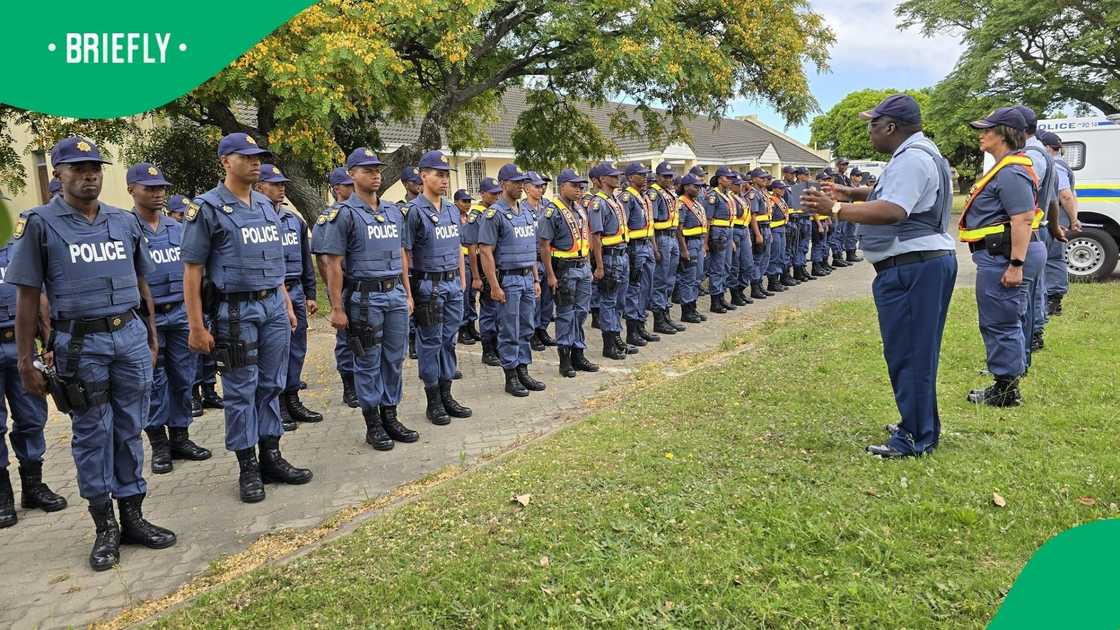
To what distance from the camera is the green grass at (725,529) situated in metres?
2.98

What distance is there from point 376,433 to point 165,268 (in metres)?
2.08

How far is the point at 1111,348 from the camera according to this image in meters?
7.02

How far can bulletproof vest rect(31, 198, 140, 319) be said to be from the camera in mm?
3733

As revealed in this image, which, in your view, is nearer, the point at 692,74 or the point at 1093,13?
the point at 692,74

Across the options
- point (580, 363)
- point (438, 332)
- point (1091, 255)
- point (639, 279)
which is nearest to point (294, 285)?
point (438, 332)

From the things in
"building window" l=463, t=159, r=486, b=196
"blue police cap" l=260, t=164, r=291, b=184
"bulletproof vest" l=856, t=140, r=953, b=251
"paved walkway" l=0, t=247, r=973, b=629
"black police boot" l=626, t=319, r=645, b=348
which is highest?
"building window" l=463, t=159, r=486, b=196

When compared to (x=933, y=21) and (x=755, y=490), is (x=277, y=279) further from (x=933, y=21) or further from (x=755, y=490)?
(x=933, y=21)

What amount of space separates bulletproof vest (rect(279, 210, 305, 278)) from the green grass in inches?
118

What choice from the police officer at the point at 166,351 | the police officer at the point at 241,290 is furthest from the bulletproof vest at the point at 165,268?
the police officer at the point at 241,290

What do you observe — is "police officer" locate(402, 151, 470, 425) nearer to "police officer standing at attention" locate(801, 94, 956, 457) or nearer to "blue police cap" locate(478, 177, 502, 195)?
"blue police cap" locate(478, 177, 502, 195)

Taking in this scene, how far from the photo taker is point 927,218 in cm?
411

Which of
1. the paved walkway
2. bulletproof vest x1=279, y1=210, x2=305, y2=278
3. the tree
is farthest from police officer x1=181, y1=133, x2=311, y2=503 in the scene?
the tree

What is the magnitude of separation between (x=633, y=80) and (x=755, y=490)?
40.3 ft

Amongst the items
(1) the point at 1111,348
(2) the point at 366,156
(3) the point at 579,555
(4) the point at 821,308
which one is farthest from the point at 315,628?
(4) the point at 821,308
